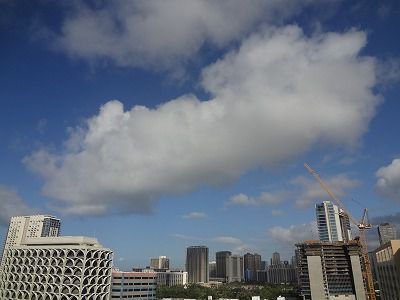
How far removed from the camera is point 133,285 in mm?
152500

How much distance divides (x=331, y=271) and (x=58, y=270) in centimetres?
13680

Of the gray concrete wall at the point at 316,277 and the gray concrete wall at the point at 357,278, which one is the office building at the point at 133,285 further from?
the gray concrete wall at the point at 357,278

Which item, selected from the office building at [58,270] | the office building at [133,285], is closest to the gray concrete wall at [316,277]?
the office building at [133,285]

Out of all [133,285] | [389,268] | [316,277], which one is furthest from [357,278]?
[133,285]

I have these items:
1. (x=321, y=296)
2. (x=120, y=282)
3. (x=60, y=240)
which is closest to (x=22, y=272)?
(x=60, y=240)

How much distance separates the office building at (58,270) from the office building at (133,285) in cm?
831

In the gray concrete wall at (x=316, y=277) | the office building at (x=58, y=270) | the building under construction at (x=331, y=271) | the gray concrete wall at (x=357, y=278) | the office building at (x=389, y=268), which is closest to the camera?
the office building at (x=389, y=268)

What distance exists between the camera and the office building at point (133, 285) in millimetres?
144750

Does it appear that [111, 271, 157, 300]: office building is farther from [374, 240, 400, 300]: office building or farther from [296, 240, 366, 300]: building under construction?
[374, 240, 400, 300]: office building

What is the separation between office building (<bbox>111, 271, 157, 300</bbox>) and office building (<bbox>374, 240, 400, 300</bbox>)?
9771cm

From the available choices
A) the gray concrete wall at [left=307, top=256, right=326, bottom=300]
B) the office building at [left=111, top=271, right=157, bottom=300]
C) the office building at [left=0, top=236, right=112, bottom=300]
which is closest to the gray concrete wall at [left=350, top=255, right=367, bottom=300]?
the gray concrete wall at [left=307, top=256, right=326, bottom=300]

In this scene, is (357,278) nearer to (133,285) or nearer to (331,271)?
(331,271)

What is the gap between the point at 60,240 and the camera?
437 feet

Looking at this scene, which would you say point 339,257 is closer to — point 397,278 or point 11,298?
point 397,278
